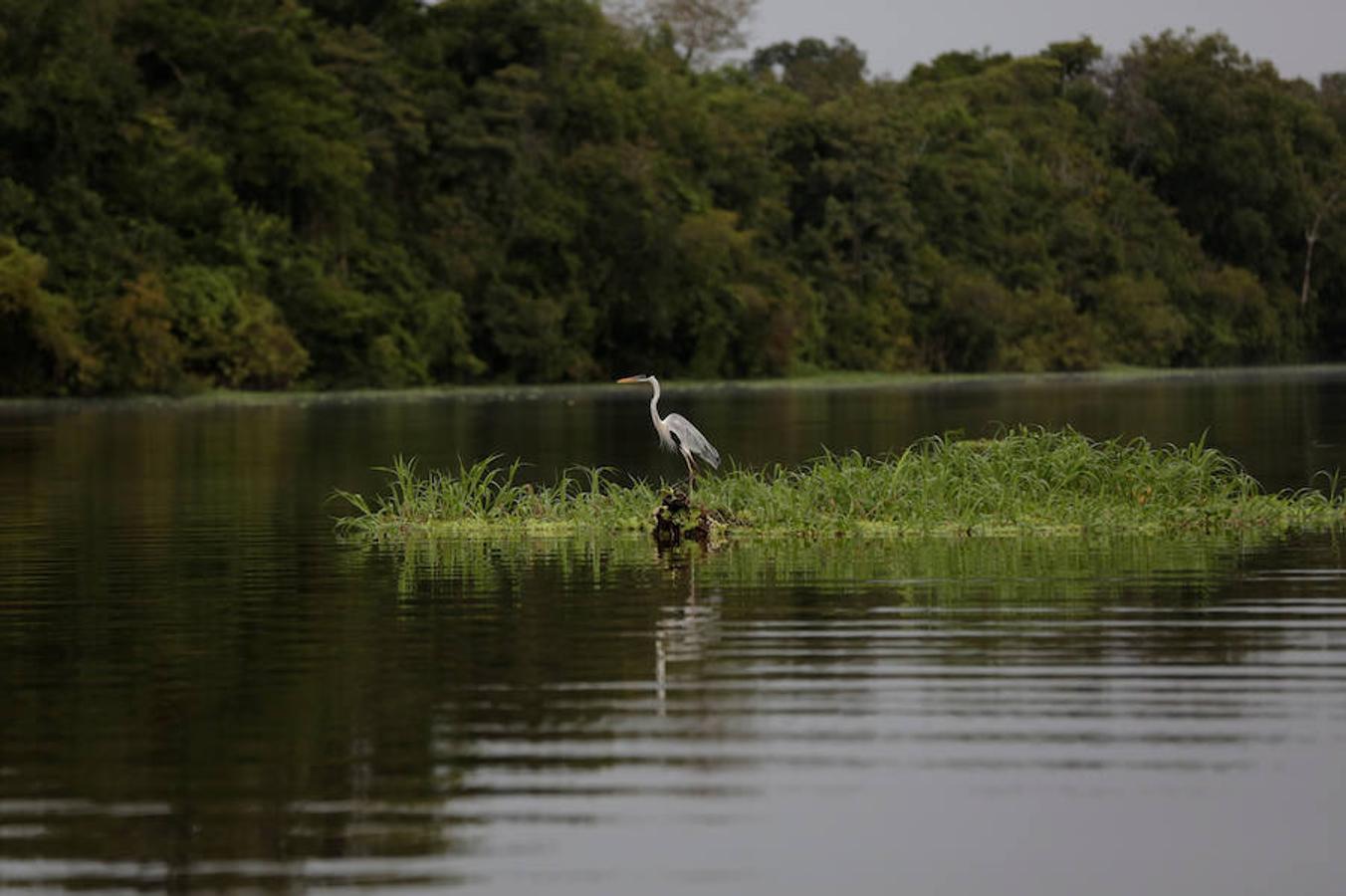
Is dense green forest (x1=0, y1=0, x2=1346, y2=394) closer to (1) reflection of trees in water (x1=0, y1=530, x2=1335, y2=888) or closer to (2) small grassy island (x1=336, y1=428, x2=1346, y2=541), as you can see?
(2) small grassy island (x1=336, y1=428, x2=1346, y2=541)

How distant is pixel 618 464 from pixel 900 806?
861 inches

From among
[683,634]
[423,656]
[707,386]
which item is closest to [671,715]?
[423,656]

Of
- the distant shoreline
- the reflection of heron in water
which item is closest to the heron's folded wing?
the reflection of heron in water

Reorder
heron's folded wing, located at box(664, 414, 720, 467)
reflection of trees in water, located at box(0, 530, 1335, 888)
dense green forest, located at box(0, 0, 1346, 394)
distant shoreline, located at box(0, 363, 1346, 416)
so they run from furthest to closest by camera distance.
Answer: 1. dense green forest, located at box(0, 0, 1346, 394)
2. distant shoreline, located at box(0, 363, 1346, 416)
3. heron's folded wing, located at box(664, 414, 720, 467)
4. reflection of trees in water, located at box(0, 530, 1335, 888)

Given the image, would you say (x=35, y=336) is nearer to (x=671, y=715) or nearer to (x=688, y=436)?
(x=688, y=436)

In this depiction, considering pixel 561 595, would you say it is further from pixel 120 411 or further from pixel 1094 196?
pixel 1094 196

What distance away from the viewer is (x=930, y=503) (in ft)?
61.9

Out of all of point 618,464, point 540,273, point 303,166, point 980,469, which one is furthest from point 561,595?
point 540,273

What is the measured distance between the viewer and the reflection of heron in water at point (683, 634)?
1115 cm

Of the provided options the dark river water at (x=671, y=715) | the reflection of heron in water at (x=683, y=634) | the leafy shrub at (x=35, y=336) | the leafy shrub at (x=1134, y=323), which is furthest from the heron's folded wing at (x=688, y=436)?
the leafy shrub at (x=1134, y=323)

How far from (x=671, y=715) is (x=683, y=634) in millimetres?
2645

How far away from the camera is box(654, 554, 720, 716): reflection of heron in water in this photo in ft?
36.6

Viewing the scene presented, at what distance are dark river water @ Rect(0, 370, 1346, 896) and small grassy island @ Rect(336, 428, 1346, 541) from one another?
1.97 ft

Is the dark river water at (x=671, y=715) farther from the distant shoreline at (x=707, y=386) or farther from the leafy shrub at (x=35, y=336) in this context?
the distant shoreline at (x=707, y=386)
